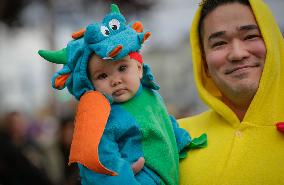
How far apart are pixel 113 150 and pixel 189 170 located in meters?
0.48

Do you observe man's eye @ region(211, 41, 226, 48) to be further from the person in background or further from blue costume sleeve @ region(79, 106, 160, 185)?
the person in background

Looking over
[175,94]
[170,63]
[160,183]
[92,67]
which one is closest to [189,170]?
[160,183]

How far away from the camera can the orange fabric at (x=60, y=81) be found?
2562 mm

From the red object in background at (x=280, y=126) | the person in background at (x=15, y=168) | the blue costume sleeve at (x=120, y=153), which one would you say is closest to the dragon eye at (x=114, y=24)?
the blue costume sleeve at (x=120, y=153)

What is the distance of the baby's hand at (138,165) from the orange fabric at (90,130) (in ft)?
0.44

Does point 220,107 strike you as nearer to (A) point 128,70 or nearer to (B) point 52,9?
(A) point 128,70

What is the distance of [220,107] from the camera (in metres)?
2.75

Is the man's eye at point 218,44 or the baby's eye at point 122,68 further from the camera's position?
the man's eye at point 218,44

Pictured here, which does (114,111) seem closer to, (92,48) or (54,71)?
(92,48)

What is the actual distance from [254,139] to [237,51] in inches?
17.2

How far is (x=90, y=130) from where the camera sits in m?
2.35

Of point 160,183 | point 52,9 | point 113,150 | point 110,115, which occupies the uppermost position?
point 52,9

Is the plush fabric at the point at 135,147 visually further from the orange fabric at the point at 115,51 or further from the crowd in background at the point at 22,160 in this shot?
the crowd in background at the point at 22,160

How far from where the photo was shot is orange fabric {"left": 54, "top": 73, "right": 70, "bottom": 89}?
2.56 metres
